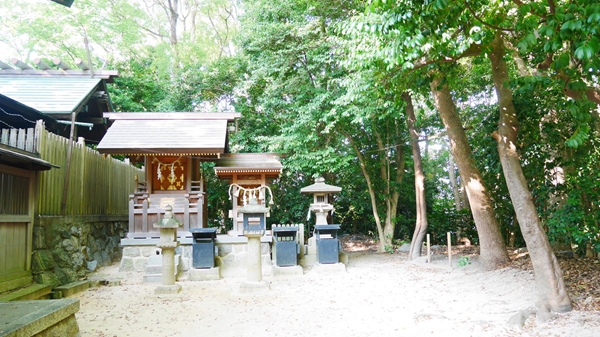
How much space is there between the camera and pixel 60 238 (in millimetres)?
9109

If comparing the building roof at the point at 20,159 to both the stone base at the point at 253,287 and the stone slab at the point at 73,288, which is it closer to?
the stone slab at the point at 73,288

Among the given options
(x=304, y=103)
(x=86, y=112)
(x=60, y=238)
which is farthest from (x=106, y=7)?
(x=60, y=238)

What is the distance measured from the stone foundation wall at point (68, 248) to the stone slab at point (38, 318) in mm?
5136

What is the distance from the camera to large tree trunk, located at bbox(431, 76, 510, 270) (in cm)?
947

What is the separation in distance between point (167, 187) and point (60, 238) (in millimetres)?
3668

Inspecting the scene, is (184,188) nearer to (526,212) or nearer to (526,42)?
(526,212)

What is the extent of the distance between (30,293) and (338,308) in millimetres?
5986

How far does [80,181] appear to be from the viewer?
1057cm

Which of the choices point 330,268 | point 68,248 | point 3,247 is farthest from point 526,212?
point 68,248

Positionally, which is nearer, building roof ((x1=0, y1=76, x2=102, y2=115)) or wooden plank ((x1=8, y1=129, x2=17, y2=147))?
wooden plank ((x1=8, y1=129, x2=17, y2=147))

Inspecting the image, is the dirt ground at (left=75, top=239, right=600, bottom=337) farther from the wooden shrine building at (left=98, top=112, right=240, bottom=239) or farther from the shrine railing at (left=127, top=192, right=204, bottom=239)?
the wooden shrine building at (left=98, top=112, right=240, bottom=239)

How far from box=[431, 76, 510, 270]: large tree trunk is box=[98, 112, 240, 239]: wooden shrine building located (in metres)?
6.58

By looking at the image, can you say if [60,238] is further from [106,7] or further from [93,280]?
[106,7]

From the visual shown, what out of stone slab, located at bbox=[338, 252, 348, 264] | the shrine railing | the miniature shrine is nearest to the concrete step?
the miniature shrine
